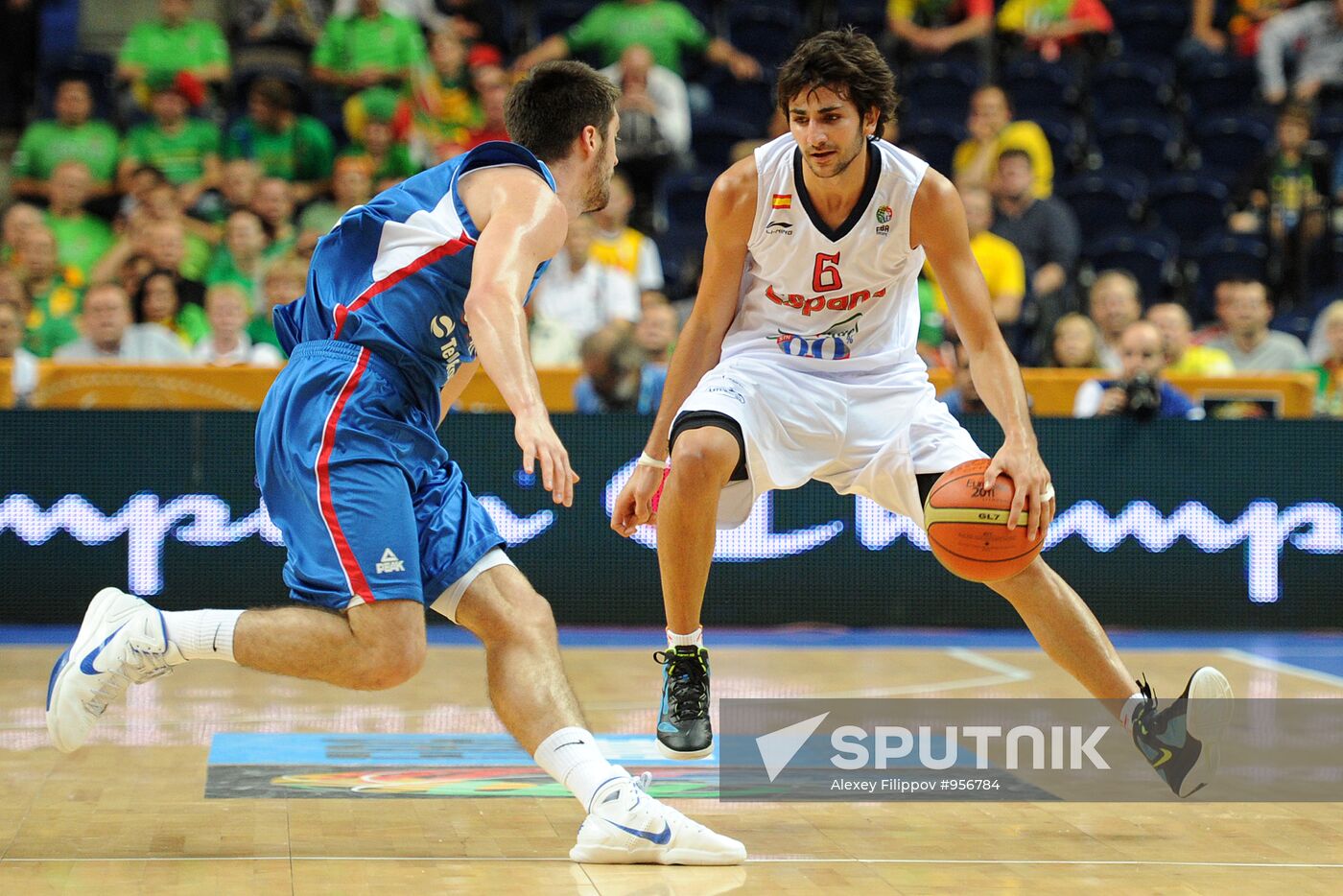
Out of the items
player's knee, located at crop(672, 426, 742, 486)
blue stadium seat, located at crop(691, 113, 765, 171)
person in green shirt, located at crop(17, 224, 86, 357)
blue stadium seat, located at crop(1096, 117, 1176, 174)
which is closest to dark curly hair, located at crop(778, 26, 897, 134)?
Answer: player's knee, located at crop(672, 426, 742, 486)

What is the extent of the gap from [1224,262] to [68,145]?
24.2 feet

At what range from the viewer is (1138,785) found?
15.4ft

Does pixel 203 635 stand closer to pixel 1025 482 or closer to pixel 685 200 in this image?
pixel 1025 482

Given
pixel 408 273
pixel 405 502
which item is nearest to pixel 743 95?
pixel 408 273

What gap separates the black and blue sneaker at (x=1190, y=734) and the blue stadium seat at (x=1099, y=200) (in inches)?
296

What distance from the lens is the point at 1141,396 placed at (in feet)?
27.4

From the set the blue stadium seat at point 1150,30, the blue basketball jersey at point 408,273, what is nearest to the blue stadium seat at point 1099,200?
the blue stadium seat at point 1150,30

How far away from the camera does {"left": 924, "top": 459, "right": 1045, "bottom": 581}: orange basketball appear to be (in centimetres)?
422

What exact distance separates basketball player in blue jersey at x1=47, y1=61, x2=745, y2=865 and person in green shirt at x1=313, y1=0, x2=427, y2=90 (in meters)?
7.56

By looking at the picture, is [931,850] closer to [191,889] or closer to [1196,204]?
[191,889]

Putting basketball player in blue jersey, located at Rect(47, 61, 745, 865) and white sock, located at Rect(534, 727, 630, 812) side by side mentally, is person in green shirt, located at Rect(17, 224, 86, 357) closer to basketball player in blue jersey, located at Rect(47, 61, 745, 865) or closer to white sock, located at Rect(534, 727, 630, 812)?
basketball player in blue jersey, located at Rect(47, 61, 745, 865)

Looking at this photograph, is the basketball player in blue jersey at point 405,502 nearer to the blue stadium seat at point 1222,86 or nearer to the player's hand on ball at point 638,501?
the player's hand on ball at point 638,501

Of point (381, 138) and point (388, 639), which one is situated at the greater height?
point (381, 138)

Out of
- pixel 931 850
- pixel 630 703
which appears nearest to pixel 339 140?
pixel 630 703
